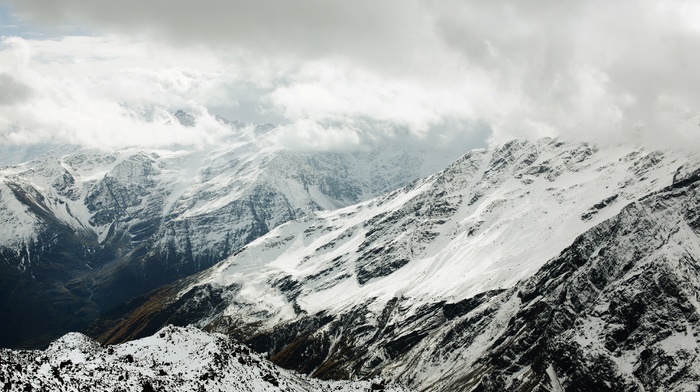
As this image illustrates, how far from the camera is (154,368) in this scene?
348ft

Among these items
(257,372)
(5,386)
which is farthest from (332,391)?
(5,386)

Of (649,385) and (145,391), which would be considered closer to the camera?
(145,391)

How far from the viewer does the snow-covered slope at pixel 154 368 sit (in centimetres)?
8062

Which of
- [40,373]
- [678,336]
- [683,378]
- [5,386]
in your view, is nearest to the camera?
[5,386]

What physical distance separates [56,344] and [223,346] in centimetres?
3312

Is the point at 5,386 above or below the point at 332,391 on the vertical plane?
above

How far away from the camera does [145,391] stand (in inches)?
3570

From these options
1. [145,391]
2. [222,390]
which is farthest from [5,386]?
[222,390]

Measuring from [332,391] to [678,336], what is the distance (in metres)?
114

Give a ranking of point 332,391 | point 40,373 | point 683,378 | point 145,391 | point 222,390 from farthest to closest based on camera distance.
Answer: point 683,378 < point 332,391 < point 222,390 < point 145,391 < point 40,373

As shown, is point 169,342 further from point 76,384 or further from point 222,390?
point 76,384

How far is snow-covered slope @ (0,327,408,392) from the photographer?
80.6 meters

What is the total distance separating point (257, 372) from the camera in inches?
5017

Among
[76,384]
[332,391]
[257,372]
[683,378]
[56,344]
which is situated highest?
[56,344]
